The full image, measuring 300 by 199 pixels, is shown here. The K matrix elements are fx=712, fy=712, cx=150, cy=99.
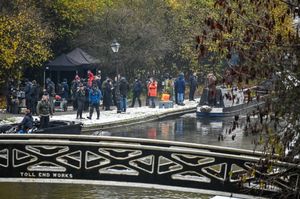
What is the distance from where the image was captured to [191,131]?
102 feet

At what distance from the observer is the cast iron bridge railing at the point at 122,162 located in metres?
15.4

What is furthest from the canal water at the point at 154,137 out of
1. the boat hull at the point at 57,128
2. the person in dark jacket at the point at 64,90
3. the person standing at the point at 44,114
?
the person in dark jacket at the point at 64,90

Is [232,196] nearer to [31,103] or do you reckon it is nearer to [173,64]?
[31,103]

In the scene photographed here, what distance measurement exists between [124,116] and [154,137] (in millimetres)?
5467

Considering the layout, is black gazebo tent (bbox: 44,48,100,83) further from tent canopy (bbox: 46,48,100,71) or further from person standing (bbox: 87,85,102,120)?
person standing (bbox: 87,85,102,120)

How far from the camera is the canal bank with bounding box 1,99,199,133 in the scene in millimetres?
30781

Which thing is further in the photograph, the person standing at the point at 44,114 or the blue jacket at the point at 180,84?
the blue jacket at the point at 180,84

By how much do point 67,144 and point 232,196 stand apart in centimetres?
399

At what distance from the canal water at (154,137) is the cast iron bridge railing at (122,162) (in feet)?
3.29

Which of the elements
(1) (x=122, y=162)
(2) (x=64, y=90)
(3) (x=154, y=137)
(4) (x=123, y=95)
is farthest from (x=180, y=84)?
(1) (x=122, y=162)

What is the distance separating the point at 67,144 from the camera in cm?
1639

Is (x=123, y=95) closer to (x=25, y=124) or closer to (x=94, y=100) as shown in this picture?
(x=94, y=100)

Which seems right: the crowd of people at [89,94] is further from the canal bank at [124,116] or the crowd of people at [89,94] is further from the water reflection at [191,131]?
the water reflection at [191,131]

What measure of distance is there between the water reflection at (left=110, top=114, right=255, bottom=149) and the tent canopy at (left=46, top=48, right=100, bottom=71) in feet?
23.6
